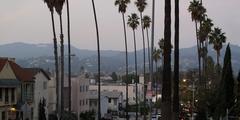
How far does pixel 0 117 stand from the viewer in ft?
186

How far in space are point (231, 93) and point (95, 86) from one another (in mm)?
118929

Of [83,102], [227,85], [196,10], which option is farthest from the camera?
[83,102]

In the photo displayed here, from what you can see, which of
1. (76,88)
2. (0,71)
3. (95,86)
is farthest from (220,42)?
(95,86)

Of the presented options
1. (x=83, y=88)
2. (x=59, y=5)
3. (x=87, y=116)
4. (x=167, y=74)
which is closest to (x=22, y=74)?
(x=59, y=5)

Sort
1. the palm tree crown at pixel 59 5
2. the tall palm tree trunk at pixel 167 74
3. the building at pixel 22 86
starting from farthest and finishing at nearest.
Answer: the palm tree crown at pixel 59 5 → the building at pixel 22 86 → the tall palm tree trunk at pixel 167 74

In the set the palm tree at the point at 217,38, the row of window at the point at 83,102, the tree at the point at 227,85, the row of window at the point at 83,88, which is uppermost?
the palm tree at the point at 217,38

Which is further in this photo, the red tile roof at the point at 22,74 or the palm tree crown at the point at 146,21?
the palm tree crown at the point at 146,21

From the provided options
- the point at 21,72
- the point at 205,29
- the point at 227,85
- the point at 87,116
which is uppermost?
the point at 205,29

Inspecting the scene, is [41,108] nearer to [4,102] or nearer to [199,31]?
[4,102]

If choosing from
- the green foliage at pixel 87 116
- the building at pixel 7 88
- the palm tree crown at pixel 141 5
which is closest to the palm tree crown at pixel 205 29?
the palm tree crown at pixel 141 5

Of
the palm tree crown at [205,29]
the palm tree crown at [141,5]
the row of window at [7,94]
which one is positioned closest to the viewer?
the row of window at [7,94]

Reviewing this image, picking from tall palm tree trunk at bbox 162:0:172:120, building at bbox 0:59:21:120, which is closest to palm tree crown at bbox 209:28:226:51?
building at bbox 0:59:21:120

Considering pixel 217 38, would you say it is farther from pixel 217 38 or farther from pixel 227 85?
pixel 227 85

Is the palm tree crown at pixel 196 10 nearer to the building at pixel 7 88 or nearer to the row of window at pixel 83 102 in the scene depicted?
the building at pixel 7 88
